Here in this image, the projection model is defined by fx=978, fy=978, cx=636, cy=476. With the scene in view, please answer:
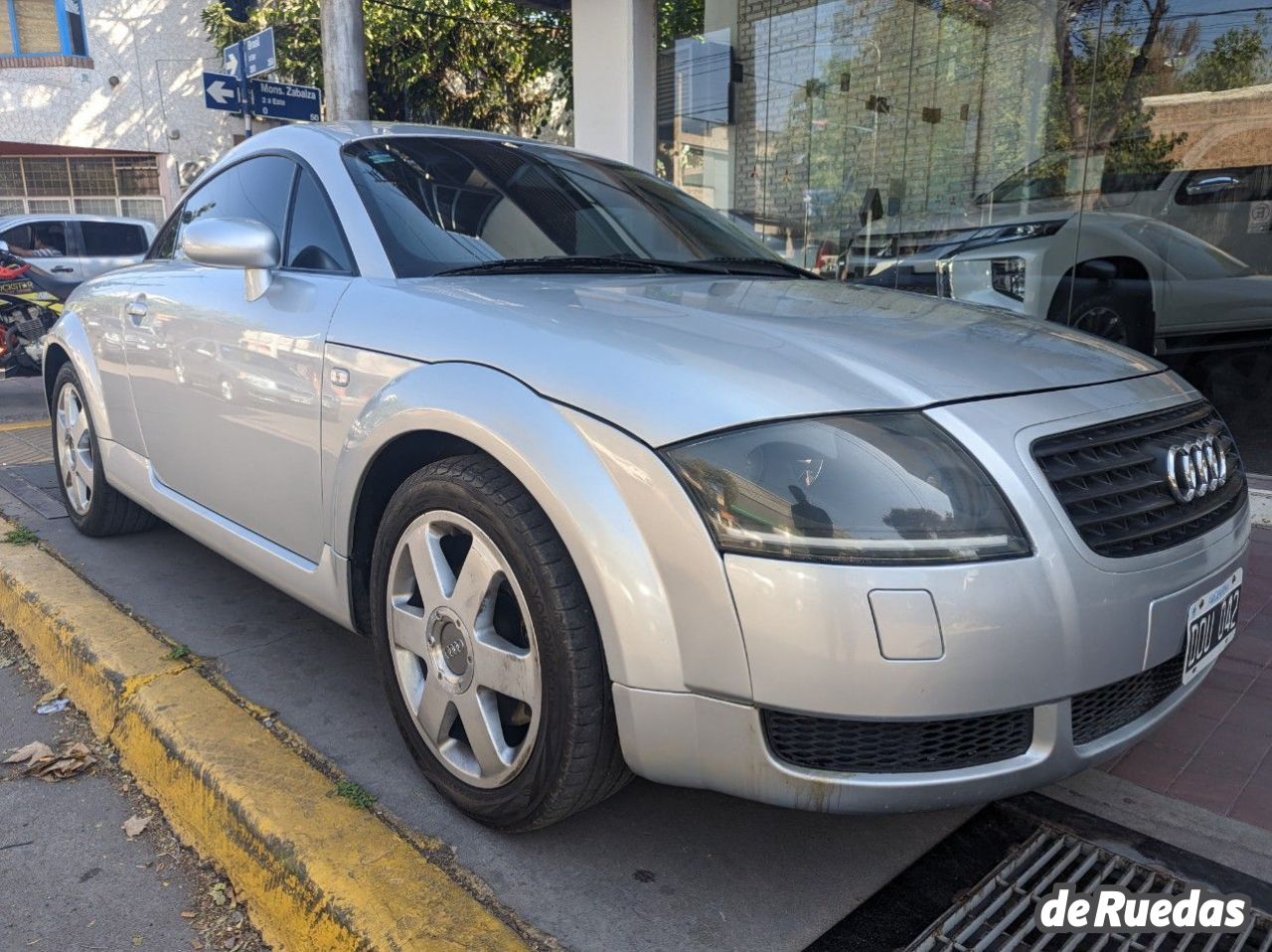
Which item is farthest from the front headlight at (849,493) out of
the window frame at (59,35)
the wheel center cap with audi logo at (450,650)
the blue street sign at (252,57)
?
the window frame at (59,35)

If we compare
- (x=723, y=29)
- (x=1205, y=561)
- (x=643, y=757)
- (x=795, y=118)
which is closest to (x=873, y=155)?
(x=795, y=118)

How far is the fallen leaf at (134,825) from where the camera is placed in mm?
2207

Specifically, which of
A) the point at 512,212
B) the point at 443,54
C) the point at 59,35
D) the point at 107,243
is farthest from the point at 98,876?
the point at 59,35

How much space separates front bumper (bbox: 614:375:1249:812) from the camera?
4.99 ft

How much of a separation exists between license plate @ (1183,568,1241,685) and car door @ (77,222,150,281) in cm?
980

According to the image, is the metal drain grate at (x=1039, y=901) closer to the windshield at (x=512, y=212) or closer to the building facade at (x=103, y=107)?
the windshield at (x=512, y=212)

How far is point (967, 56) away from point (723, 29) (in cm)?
201

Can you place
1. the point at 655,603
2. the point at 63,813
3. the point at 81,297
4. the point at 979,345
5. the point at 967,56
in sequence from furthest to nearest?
the point at 967,56
the point at 81,297
the point at 63,813
the point at 979,345
the point at 655,603

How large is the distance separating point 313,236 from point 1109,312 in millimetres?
5152

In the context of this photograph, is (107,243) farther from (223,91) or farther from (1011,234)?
(1011,234)

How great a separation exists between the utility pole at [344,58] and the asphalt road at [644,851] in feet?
16.6

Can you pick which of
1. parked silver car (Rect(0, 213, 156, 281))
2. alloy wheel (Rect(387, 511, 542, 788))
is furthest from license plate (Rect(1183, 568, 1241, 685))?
parked silver car (Rect(0, 213, 156, 281))

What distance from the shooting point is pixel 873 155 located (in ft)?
25.3

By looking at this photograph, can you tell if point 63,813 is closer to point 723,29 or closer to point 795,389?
point 795,389
